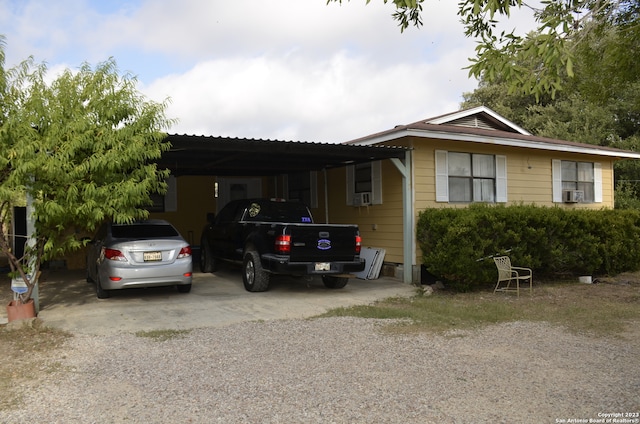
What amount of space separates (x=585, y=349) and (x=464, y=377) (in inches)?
78.6

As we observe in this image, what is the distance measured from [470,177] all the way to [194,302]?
7.05 meters

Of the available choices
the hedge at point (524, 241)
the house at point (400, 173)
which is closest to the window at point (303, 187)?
the house at point (400, 173)

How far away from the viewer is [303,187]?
15539 millimetres

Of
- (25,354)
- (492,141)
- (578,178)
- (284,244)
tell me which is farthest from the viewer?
(578,178)

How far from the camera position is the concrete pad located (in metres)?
7.51

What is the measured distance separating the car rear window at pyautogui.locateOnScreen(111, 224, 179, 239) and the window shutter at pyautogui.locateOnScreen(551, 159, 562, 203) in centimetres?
1013

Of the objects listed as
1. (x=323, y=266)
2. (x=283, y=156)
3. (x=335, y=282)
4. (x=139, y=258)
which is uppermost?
(x=283, y=156)

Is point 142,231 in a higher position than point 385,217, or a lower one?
lower

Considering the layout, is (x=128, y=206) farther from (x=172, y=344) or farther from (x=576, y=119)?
(x=576, y=119)

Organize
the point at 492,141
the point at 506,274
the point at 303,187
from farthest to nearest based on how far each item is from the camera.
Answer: the point at 303,187 → the point at 492,141 → the point at 506,274

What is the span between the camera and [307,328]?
713cm

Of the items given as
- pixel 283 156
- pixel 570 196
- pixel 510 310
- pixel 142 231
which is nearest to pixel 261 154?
pixel 283 156

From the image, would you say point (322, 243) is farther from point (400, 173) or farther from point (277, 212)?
point (400, 173)

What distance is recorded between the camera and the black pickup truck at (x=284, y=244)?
9156 millimetres
